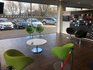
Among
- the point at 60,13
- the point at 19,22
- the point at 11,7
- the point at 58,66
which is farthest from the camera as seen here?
the point at 60,13

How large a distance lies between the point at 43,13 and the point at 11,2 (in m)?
2.84

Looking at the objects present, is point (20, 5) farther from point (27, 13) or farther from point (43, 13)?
point (43, 13)

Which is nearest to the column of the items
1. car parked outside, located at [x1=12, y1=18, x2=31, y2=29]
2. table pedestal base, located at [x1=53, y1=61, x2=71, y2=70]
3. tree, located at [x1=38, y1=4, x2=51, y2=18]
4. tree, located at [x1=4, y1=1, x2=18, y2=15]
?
tree, located at [x1=38, y1=4, x2=51, y2=18]

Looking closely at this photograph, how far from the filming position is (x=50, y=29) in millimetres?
8703

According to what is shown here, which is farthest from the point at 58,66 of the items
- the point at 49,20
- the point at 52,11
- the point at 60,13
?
the point at 52,11

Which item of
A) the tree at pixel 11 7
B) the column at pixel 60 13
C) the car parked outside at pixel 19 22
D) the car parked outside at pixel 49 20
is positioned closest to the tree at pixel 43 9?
the car parked outside at pixel 49 20

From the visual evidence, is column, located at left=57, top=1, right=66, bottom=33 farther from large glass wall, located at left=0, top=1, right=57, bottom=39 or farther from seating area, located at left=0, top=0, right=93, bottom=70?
large glass wall, located at left=0, top=1, right=57, bottom=39

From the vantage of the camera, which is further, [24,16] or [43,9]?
[43,9]

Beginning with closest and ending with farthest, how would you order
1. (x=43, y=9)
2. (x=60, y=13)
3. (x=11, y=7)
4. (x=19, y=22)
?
(x=11, y=7), (x=19, y=22), (x=43, y=9), (x=60, y=13)

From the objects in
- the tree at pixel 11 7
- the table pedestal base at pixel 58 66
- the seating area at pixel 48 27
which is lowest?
the table pedestal base at pixel 58 66

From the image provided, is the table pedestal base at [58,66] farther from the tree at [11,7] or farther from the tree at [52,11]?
the tree at [52,11]

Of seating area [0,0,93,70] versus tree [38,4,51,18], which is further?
tree [38,4,51,18]

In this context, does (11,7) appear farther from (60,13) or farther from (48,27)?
(60,13)

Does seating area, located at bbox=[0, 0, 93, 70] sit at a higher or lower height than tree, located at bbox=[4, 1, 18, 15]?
lower
